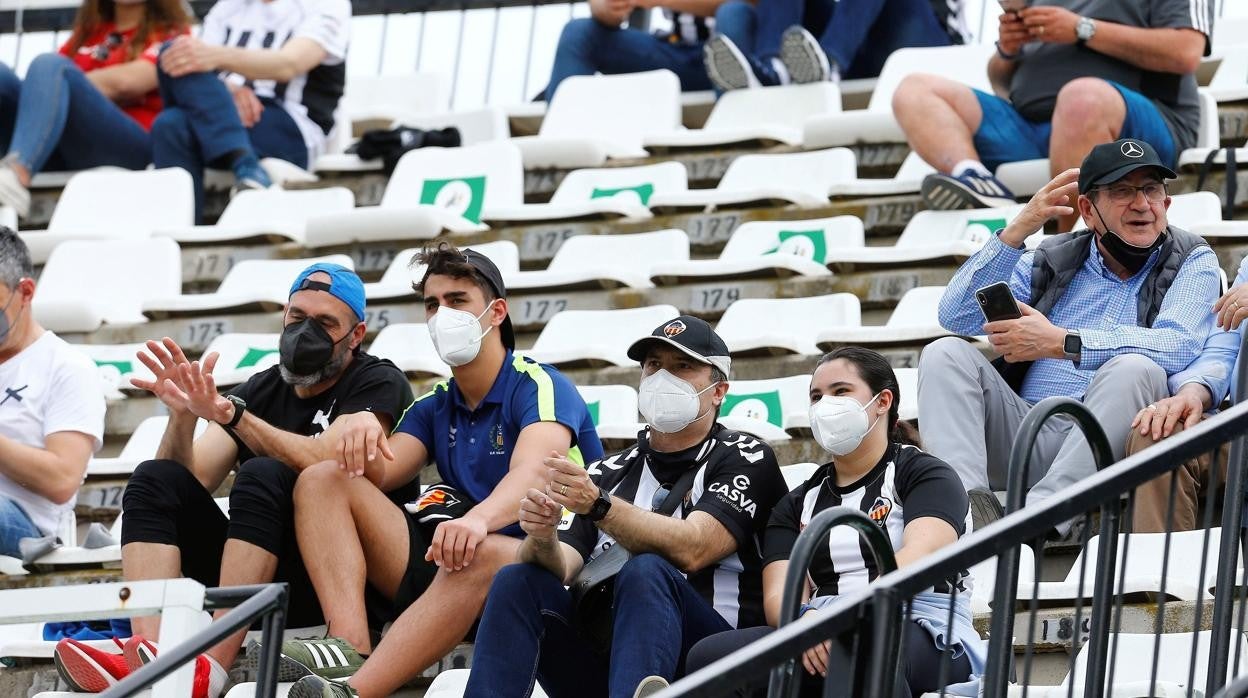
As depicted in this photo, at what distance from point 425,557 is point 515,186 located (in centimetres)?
348

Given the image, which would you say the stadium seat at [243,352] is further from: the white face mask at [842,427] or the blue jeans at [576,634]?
the white face mask at [842,427]

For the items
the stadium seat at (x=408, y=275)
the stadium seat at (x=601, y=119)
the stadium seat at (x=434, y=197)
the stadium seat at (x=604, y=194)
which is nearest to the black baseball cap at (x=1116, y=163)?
the stadium seat at (x=408, y=275)

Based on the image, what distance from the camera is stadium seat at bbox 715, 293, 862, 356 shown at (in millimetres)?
6324

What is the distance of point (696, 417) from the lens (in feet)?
15.8

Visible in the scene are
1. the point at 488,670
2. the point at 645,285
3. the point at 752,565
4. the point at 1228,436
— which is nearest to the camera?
the point at 1228,436

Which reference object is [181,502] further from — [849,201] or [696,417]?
[849,201]

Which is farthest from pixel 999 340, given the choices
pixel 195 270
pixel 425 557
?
pixel 195 270

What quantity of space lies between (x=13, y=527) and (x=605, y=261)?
2.44 metres

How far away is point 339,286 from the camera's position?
5.46m

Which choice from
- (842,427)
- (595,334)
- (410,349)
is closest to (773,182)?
(595,334)

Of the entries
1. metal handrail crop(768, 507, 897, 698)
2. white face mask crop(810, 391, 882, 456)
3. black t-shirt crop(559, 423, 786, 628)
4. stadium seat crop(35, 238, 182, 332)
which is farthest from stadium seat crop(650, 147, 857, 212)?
metal handrail crop(768, 507, 897, 698)

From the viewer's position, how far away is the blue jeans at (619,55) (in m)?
9.56

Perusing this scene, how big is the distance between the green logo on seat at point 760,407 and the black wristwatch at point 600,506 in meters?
1.44

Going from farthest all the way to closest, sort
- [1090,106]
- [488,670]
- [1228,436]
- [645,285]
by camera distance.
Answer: [645,285] → [1090,106] → [488,670] → [1228,436]
